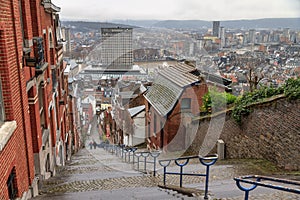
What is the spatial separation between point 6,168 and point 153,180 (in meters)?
4.63

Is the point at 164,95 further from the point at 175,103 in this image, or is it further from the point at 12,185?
the point at 12,185

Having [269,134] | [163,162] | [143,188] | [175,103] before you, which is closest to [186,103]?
[175,103]

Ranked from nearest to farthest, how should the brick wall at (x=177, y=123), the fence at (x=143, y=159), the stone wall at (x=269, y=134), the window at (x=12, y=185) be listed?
the window at (x=12, y=185) < the stone wall at (x=269, y=134) < the fence at (x=143, y=159) < the brick wall at (x=177, y=123)

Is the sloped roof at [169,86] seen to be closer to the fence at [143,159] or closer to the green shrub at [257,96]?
the fence at [143,159]

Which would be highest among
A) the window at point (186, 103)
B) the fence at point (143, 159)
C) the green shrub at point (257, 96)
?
the green shrub at point (257, 96)

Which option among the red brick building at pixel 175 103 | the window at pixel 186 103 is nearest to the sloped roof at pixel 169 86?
the red brick building at pixel 175 103

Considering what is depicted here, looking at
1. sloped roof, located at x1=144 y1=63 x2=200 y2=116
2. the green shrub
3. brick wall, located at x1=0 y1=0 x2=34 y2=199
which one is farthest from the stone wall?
brick wall, located at x1=0 y1=0 x2=34 y2=199

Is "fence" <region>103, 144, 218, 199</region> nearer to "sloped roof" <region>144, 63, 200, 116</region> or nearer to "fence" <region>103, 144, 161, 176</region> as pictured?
"fence" <region>103, 144, 161, 176</region>

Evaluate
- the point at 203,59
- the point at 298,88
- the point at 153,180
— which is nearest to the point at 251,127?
the point at 298,88

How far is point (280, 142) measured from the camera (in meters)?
8.12

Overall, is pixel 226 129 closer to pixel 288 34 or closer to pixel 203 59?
pixel 203 59

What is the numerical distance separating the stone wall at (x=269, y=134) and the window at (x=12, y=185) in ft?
22.2

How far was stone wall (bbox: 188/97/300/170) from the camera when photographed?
765 cm

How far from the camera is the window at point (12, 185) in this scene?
492cm
